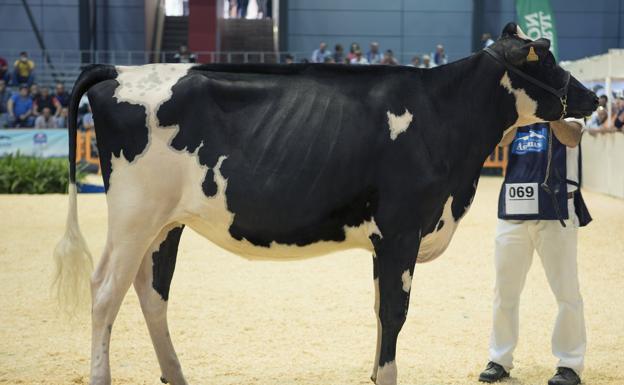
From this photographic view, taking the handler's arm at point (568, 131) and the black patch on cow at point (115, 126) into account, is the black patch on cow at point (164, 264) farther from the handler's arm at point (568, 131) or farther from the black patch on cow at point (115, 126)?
the handler's arm at point (568, 131)

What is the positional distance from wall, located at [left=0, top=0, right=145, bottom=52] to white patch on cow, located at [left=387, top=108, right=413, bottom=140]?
91.2 feet

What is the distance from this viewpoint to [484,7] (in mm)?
31547

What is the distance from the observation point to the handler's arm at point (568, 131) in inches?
217

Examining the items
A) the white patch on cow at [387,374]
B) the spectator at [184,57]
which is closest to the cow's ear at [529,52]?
the white patch on cow at [387,374]

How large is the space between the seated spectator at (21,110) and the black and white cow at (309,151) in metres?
20.9

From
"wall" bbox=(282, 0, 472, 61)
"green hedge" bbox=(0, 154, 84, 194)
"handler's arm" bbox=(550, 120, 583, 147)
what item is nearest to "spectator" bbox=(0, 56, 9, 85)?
"green hedge" bbox=(0, 154, 84, 194)

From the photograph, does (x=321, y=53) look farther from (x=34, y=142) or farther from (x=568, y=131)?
(x=568, y=131)

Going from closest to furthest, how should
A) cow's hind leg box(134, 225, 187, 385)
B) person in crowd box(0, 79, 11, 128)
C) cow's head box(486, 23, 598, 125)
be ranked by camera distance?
cow's head box(486, 23, 598, 125), cow's hind leg box(134, 225, 187, 385), person in crowd box(0, 79, 11, 128)

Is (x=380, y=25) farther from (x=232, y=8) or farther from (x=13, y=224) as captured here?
(x=13, y=224)

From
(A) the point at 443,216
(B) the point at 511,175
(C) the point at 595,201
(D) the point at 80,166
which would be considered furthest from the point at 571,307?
(D) the point at 80,166

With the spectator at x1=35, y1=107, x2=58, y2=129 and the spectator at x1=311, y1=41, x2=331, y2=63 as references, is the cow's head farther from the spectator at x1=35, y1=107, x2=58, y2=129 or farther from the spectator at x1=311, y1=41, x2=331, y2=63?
the spectator at x1=311, y1=41, x2=331, y2=63

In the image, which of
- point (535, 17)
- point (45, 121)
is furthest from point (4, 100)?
point (535, 17)

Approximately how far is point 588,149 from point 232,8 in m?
21.5

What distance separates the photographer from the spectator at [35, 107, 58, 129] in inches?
943
